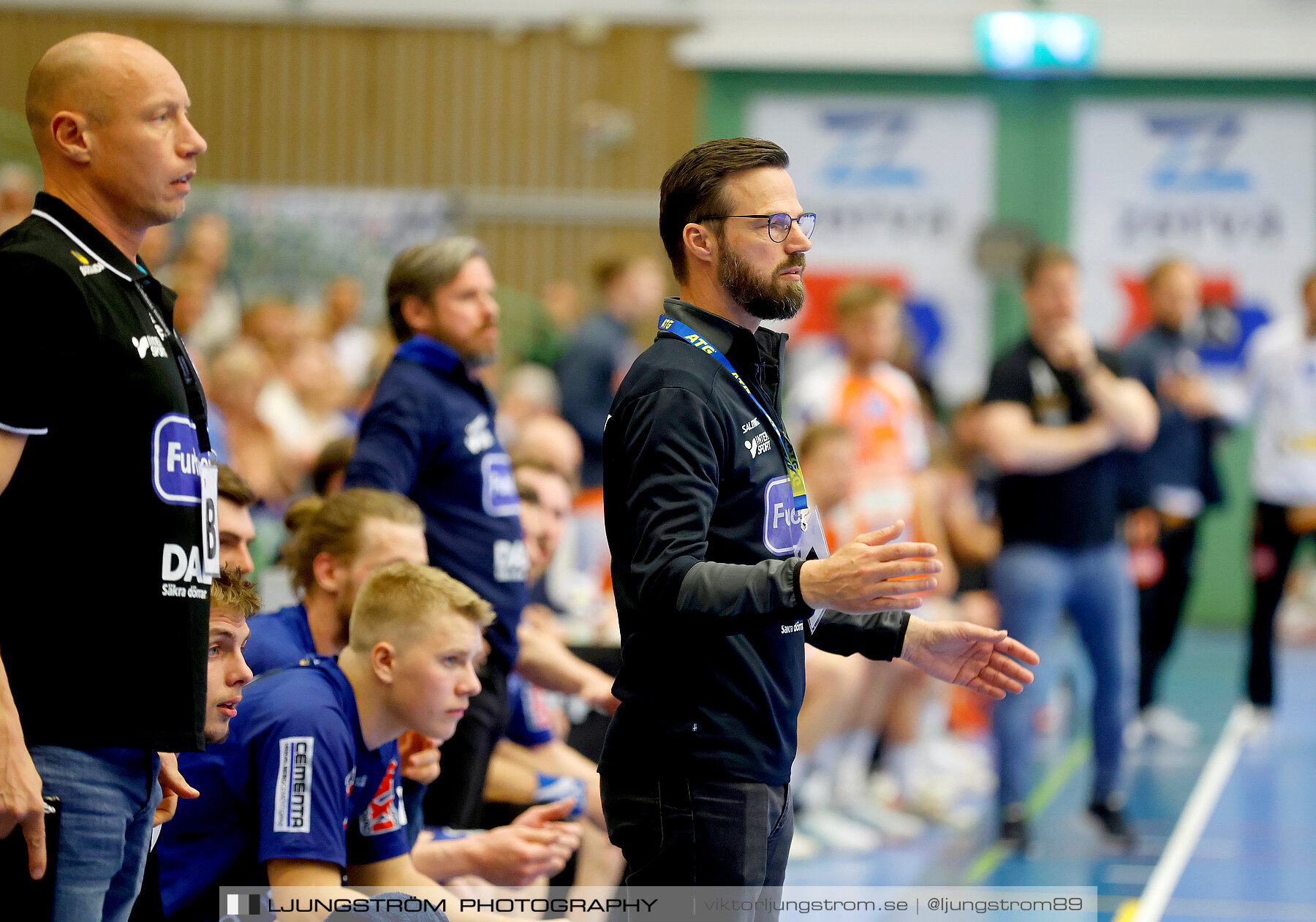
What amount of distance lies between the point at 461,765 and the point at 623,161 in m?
10.0

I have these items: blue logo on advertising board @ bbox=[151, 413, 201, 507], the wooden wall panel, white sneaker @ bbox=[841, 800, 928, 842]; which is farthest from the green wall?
blue logo on advertising board @ bbox=[151, 413, 201, 507]

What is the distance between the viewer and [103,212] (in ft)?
7.29

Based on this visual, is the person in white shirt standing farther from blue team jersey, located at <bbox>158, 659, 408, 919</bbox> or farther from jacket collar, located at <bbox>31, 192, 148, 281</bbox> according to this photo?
jacket collar, located at <bbox>31, 192, 148, 281</bbox>

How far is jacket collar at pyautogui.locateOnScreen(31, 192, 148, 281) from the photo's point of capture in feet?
7.14

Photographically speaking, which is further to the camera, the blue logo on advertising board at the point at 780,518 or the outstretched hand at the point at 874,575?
the blue logo on advertising board at the point at 780,518

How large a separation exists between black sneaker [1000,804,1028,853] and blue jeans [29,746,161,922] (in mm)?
4031

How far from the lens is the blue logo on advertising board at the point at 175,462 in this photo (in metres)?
2.15

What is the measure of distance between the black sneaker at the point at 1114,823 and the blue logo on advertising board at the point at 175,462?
4382 mm

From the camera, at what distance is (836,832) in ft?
18.8

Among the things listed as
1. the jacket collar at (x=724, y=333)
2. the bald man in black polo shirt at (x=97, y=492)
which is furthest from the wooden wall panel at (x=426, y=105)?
the bald man in black polo shirt at (x=97, y=492)

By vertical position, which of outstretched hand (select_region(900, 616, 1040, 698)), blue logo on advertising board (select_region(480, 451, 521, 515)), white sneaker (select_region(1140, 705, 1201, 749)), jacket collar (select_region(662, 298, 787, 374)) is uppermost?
jacket collar (select_region(662, 298, 787, 374))

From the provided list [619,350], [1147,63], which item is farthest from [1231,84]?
[619,350]

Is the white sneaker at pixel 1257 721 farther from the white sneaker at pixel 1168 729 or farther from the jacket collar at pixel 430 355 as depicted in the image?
the jacket collar at pixel 430 355

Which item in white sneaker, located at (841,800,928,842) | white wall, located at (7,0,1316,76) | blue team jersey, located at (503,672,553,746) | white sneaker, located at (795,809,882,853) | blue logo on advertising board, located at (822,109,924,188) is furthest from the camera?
blue logo on advertising board, located at (822,109,924,188)
